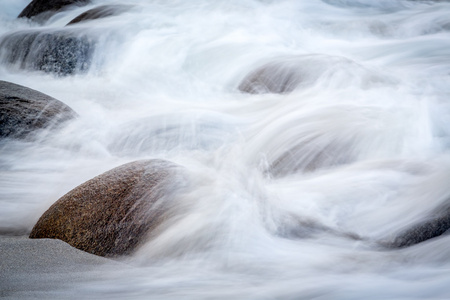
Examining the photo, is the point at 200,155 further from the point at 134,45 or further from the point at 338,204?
the point at 134,45

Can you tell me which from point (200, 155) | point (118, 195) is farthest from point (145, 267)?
point (200, 155)

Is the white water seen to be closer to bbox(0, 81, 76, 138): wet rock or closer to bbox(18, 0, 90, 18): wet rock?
bbox(0, 81, 76, 138): wet rock

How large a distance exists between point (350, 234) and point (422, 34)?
218 inches

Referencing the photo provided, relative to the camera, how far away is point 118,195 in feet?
10.6

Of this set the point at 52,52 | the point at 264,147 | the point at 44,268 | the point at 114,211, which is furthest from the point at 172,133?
the point at 52,52

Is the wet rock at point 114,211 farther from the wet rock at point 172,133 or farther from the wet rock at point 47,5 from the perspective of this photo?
the wet rock at point 47,5

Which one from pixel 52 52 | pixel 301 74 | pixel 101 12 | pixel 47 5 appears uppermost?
pixel 47 5

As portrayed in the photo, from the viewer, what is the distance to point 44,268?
2.63 m

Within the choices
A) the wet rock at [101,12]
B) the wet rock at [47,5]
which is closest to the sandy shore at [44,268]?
the wet rock at [101,12]

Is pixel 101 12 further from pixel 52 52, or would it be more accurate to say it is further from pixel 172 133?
pixel 172 133

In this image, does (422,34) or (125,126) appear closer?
(125,126)

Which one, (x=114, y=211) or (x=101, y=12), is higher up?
(x=101, y=12)

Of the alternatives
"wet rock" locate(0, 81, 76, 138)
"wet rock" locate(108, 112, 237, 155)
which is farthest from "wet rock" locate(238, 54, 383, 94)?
"wet rock" locate(0, 81, 76, 138)

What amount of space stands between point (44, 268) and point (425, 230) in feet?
6.92
